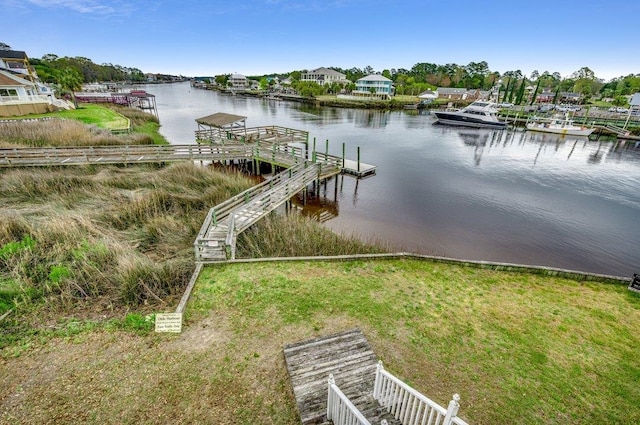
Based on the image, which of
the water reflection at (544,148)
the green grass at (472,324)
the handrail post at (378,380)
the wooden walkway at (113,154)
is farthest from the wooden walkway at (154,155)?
the water reflection at (544,148)

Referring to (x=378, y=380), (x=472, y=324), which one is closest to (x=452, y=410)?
(x=378, y=380)

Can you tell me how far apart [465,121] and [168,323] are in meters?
58.6

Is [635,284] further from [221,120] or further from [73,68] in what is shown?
[73,68]

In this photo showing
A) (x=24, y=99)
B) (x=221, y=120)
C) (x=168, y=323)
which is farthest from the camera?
(x=24, y=99)

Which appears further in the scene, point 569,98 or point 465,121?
point 569,98

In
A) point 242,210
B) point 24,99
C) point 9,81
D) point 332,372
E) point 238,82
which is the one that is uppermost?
point 238,82

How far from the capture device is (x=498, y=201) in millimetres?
20188

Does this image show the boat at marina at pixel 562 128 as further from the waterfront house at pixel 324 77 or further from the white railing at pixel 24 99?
the waterfront house at pixel 324 77

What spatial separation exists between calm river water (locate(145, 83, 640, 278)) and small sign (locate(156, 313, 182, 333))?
31.8 feet

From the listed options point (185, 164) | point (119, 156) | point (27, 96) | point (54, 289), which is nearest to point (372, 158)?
point (185, 164)

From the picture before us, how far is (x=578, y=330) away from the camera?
735 cm

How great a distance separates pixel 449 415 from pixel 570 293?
8.62m

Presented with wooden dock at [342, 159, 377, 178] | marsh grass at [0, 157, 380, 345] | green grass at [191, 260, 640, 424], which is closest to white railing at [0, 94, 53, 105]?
marsh grass at [0, 157, 380, 345]

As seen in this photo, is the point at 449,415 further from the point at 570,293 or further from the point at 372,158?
the point at 372,158
